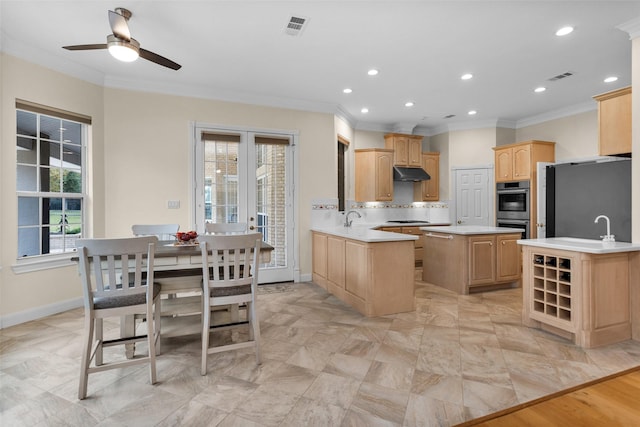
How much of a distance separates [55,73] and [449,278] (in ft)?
18.1

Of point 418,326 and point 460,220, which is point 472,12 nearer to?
point 418,326

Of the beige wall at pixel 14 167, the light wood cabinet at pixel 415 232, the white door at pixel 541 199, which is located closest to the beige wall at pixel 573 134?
the white door at pixel 541 199

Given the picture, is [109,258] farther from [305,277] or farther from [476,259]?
[476,259]

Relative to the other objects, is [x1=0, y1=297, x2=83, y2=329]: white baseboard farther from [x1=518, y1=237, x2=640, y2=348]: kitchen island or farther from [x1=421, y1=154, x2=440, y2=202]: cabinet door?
[x1=421, y1=154, x2=440, y2=202]: cabinet door

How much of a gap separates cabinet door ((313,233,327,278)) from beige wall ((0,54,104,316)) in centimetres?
290

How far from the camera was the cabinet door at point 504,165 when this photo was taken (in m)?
5.84

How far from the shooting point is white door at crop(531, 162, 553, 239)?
533cm

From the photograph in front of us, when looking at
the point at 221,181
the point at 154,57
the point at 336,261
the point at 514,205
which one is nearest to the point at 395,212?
the point at 514,205

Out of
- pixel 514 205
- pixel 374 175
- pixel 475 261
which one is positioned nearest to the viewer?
pixel 475 261

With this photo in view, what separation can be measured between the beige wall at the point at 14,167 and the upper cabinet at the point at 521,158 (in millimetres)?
6382

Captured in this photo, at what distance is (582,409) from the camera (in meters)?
1.75

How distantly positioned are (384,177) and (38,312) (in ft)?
17.6

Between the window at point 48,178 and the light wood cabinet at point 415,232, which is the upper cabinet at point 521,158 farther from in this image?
the window at point 48,178

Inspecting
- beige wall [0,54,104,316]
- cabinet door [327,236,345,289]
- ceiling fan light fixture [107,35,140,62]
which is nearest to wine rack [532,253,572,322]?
cabinet door [327,236,345,289]
